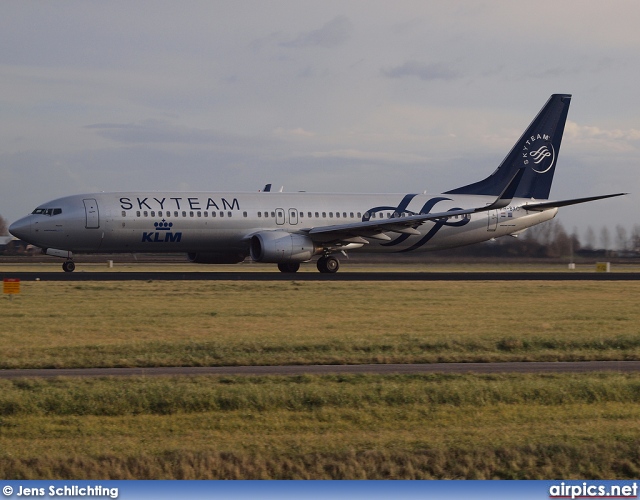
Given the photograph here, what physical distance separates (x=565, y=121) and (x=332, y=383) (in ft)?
149

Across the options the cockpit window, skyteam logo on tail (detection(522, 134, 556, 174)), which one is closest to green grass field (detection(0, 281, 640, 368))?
the cockpit window

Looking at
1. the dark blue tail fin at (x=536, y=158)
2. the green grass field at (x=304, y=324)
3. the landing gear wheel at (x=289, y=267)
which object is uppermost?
the dark blue tail fin at (x=536, y=158)

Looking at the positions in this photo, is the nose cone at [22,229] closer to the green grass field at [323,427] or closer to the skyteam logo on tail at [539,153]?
the skyteam logo on tail at [539,153]

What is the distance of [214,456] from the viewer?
430 inches

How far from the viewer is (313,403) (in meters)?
14.2

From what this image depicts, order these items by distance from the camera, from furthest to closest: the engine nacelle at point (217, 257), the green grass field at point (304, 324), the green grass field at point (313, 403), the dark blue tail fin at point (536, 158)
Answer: the dark blue tail fin at point (536, 158), the engine nacelle at point (217, 257), the green grass field at point (304, 324), the green grass field at point (313, 403)

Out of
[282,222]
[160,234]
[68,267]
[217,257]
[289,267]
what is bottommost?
[289,267]

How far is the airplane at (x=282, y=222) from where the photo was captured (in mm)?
45625

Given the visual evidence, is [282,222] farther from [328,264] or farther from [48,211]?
[48,211]

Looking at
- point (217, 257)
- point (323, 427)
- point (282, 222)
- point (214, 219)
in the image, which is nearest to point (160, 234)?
point (214, 219)

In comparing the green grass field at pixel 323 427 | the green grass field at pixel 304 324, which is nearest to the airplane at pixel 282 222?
the green grass field at pixel 304 324

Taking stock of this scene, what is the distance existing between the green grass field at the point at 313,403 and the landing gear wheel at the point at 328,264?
21521 mm

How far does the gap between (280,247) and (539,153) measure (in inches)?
762

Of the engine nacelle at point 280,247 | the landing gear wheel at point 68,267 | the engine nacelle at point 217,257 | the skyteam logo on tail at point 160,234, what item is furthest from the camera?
the landing gear wheel at point 68,267
